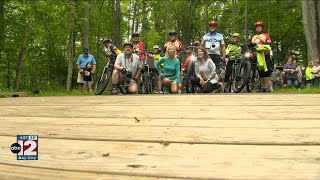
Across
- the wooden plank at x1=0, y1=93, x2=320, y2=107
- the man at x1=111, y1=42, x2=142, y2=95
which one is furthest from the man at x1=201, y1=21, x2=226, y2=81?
the wooden plank at x1=0, y1=93, x2=320, y2=107

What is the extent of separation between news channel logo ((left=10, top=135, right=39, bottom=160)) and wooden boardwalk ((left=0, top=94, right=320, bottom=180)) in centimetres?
3

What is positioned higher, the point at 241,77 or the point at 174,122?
the point at 241,77

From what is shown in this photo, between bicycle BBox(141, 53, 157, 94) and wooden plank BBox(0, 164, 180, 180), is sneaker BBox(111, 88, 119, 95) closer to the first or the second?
bicycle BBox(141, 53, 157, 94)

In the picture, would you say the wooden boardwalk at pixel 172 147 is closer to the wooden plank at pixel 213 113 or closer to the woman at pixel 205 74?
the wooden plank at pixel 213 113

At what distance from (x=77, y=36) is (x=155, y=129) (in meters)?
23.0

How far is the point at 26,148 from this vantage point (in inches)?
72.7

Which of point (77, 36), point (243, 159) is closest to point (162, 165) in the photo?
point (243, 159)

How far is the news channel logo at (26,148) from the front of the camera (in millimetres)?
1769

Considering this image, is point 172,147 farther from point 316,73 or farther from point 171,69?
point 316,73

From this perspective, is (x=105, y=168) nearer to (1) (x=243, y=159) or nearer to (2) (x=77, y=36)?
(1) (x=243, y=159)

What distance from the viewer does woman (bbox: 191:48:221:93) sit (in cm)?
777

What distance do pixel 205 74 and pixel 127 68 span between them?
1.71 metres

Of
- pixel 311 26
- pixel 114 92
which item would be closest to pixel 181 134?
pixel 114 92

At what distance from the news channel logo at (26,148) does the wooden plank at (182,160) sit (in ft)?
0.10
